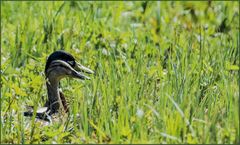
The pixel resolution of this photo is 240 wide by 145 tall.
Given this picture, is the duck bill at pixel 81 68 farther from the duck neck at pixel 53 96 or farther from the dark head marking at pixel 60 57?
the duck neck at pixel 53 96

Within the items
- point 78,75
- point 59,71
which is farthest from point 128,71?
point 59,71

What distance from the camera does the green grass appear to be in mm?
4871

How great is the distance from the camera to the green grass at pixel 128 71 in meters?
4.87

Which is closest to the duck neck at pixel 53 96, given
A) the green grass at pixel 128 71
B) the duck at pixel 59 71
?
the duck at pixel 59 71

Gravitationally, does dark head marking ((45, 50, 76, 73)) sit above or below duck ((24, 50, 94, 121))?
above

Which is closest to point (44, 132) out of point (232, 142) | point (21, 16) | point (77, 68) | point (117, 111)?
point (117, 111)

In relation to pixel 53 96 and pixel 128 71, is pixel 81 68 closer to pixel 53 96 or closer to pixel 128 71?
pixel 53 96

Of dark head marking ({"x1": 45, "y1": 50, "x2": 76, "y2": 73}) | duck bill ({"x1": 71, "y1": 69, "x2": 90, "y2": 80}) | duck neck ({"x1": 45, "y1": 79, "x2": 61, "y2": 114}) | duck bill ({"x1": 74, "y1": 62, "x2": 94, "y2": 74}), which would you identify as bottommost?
duck neck ({"x1": 45, "y1": 79, "x2": 61, "y2": 114})

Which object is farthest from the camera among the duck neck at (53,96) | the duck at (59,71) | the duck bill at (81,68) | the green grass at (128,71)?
the duck bill at (81,68)

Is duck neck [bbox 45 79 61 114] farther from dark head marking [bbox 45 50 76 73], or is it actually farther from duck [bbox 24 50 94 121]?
dark head marking [bbox 45 50 76 73]

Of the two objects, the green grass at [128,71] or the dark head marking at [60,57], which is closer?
the green grass at [128,71]

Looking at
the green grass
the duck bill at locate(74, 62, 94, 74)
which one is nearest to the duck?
the duck bill at locate(74, 62, 94, 74)

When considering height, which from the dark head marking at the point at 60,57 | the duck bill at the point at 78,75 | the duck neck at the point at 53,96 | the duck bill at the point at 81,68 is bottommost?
the duck neck at the point at 53,96

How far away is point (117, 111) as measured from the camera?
539cm
